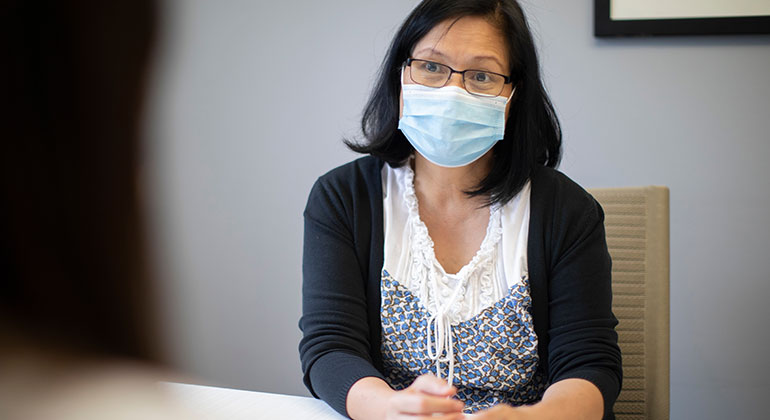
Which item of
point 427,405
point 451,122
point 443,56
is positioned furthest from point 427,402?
point 443,56

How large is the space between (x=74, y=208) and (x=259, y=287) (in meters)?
1.71

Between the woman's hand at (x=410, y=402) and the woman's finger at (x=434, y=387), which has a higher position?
the woman's finger at (x=434, y=387)

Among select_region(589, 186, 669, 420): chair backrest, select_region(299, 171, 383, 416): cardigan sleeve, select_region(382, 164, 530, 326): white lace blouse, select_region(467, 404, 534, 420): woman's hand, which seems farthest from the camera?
select_region(589, 186, 669, 420): chair backrest

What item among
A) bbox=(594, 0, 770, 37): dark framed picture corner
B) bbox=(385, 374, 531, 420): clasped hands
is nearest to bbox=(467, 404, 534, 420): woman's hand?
bbox=(385, 374, 531, 420): clasped hands

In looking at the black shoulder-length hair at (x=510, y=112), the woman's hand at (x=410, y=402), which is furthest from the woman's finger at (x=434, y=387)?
the black shoulder-length hair at (x=510, y=112)

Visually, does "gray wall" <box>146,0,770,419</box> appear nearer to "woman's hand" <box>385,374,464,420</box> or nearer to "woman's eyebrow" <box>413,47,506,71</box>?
"woman's eyebrow" <box>413,47,506,71</box>

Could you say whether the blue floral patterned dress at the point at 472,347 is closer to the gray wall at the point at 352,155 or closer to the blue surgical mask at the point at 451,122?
the blue surgical mask at the point at 451,122

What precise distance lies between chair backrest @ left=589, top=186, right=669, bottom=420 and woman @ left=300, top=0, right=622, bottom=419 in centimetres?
15

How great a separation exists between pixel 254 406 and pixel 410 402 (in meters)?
0.24

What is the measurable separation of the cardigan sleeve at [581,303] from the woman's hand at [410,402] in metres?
0.31

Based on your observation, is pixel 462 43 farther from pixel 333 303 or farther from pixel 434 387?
pixel 434 387

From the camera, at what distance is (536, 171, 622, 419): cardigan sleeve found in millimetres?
1084

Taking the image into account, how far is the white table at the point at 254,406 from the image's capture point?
914mm

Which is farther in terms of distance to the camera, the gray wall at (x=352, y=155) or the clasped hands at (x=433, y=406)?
the gray wall at (x=352, y=155)
